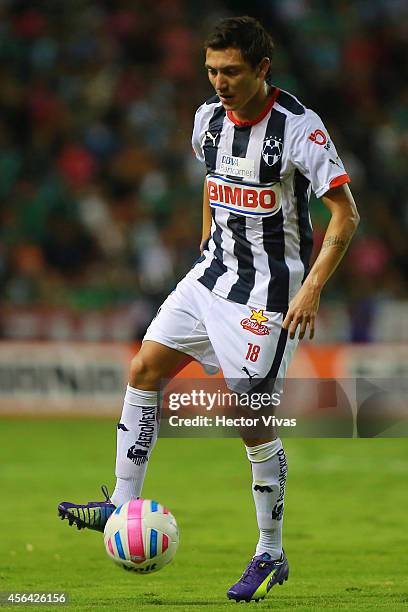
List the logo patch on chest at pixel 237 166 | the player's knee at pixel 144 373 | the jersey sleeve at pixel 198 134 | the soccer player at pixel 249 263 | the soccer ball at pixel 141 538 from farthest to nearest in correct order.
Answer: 1. the jersey sleeve at pixel 198 134
2. the player's knee at pixel 144 373
3. the logo patch on chest at pixel 237 166
4. the soccer player at pixel 249 263
5. the soccer ball at pixel 141 538

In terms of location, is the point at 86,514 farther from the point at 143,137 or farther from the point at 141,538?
the point at 143,137

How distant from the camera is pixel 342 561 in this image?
6.48 meters

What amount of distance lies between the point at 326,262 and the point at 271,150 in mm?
566

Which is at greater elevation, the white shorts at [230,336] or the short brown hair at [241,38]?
the short brown hair at [241,38]

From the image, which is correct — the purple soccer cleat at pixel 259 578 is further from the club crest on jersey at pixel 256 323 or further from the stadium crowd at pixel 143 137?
the stadium crowd at pixel 143 137

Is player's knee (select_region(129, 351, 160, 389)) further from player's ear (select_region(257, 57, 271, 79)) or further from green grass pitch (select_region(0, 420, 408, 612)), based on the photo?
player's ear (select_region(257, 57, 271, 79))

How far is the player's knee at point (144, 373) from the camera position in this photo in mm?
5496

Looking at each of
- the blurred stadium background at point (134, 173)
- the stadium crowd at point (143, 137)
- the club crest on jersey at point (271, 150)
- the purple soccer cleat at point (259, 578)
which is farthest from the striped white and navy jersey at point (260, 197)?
the stadium crowd at point (143, 137)

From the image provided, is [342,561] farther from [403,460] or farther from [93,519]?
[403,460]

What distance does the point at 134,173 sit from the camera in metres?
15.3

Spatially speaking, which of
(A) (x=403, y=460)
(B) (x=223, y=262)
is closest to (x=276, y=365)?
(B) (x=223, y=262)

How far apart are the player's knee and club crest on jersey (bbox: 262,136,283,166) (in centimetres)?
104

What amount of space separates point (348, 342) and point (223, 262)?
808cm

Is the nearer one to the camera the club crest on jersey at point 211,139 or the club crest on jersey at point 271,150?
the club crest on jersey at point 271,150
